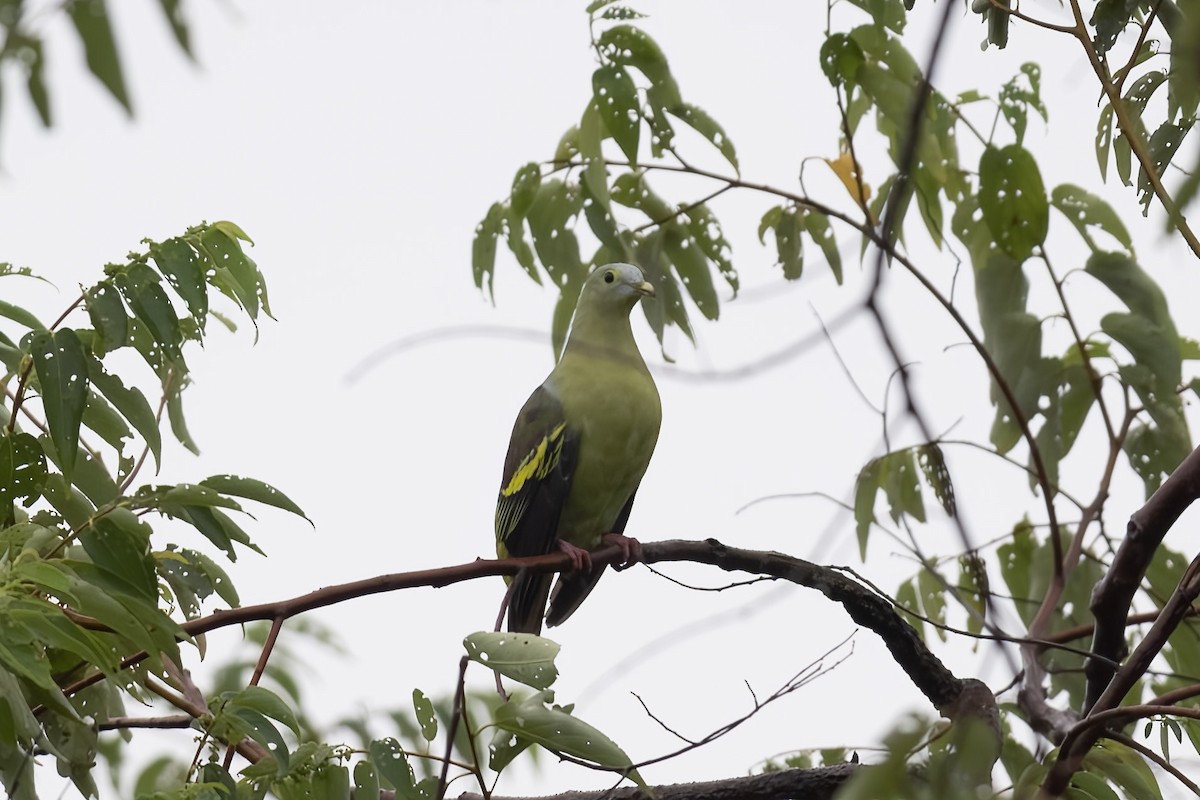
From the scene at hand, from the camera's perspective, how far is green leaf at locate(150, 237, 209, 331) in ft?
7.57

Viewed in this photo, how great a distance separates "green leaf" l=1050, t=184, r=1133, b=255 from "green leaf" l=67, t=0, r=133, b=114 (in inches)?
119

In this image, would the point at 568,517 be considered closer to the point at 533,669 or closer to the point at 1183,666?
the point at 1183,666

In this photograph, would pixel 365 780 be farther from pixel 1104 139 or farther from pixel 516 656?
pixel 1104 139

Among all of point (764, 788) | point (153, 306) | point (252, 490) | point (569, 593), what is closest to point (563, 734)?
point (252, 490)

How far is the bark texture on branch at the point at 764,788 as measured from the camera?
258cm

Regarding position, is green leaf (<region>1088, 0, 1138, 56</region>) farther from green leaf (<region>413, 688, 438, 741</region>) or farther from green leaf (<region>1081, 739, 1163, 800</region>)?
green leaf (<region>413, 688, 438, 741</region>)

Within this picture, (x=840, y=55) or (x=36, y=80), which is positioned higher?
(x=840, y=55)

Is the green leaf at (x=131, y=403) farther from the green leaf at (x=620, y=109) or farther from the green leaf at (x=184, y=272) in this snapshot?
the green leaf at (x=620, y=109)

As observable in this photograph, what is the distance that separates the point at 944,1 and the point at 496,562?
1595 mm

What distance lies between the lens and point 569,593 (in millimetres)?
4039

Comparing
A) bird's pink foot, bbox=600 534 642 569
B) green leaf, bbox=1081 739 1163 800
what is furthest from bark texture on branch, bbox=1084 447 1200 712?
bird's pink foot, bbox=600 534 642 569

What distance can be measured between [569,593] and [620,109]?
1616 millimetres

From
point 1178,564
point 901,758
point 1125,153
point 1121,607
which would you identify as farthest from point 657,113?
point 901,758

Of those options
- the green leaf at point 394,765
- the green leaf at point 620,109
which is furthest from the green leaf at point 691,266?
the green leaf at point 394,765
